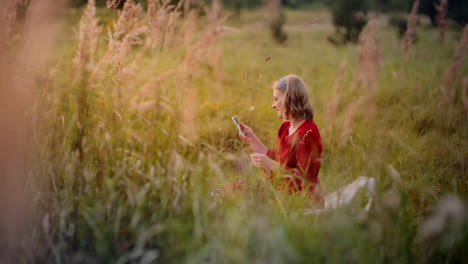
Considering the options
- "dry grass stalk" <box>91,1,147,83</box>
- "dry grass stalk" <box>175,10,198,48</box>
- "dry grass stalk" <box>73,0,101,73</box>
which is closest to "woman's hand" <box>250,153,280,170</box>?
"dry grass stalk" <box>175,10,198,48</box>

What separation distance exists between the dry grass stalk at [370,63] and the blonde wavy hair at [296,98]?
82 cm

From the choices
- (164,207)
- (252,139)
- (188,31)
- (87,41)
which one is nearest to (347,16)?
(252,139)

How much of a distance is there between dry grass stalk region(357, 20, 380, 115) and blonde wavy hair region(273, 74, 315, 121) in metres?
0.82

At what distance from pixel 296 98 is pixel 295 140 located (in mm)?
298

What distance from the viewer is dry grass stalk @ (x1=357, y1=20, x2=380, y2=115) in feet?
6.11

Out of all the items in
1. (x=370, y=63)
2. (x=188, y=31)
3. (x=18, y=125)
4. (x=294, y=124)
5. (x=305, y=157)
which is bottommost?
(x=305, y=157)

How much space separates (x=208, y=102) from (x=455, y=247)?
2613 millimetres

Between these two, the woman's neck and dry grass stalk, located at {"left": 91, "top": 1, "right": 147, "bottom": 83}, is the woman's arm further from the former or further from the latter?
dry grass stalk, located at {"left": 91, "top": 1, "right": 147, "bottom": 83}

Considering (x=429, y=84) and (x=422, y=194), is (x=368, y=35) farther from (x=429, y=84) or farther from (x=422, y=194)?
(x=429, y=84)

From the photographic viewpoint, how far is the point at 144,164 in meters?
1.99

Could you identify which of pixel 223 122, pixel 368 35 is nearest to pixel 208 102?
pixel 223 122

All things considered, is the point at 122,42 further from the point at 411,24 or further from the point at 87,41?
the point at 411,24

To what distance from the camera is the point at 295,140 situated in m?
2.68

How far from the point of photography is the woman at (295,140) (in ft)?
Result: 8.59
